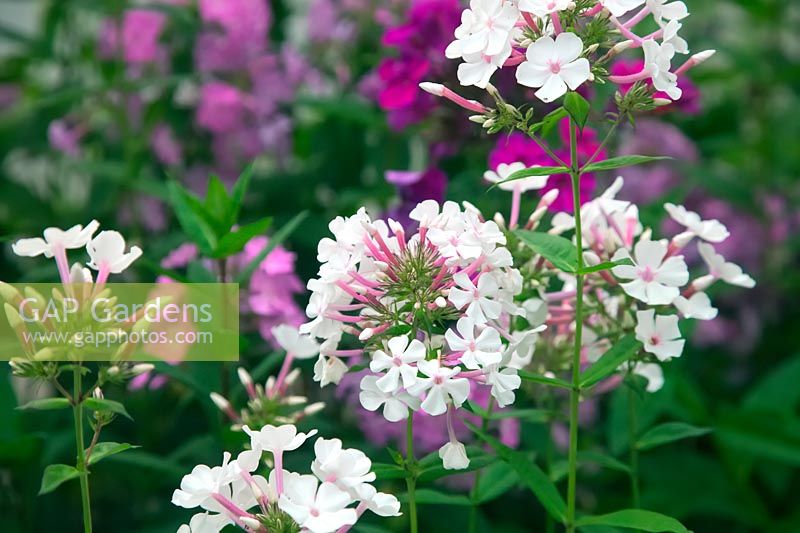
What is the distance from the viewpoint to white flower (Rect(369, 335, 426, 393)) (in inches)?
30.2

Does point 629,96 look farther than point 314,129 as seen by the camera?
No

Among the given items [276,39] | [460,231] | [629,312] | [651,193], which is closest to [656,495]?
[651,193]

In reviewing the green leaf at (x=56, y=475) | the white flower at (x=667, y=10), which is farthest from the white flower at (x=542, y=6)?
the green leaf at (x=56, y=475)

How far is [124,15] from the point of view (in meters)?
1.86

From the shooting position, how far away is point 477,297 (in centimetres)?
81

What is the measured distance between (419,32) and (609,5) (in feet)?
1.90

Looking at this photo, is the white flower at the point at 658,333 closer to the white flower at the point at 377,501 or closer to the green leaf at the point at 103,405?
the white flower at the point at 377,501

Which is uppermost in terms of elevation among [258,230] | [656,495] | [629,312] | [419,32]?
[419,32]

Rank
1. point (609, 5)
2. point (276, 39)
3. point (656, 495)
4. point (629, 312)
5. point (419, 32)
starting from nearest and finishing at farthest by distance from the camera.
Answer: point (609, 5) → point (629, 312) → point (419, 32) → point (656, 495) → point (276, 39)

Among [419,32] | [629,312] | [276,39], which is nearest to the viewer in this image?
[629,312]

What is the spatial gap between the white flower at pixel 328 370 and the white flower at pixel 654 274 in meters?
0.26

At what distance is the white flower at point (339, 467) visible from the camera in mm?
748

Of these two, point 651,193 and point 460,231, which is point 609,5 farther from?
point 651,193

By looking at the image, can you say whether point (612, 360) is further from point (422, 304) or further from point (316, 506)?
point (316, 506)
